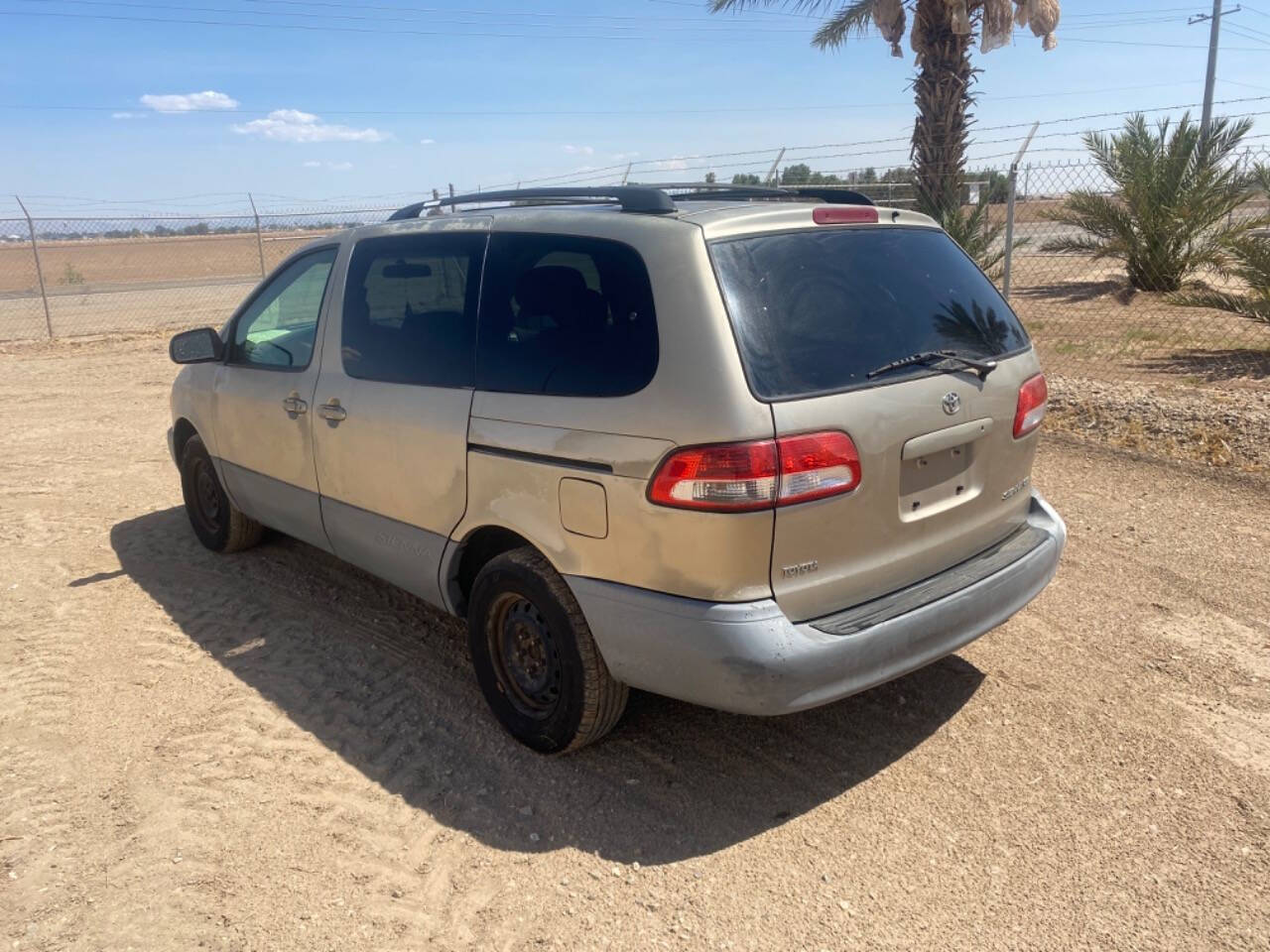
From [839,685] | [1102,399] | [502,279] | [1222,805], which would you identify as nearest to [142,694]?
[502,279]

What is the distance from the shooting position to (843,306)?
10.2ft

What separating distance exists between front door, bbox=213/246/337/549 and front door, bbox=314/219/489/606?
0.18 m

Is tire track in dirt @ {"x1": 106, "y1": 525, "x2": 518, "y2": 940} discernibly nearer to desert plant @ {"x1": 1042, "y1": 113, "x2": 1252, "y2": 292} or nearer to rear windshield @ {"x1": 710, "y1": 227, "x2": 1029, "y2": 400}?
rear windshield @ {"x1": 710, "y1": 227, "x2": 1029, "y2": 400}

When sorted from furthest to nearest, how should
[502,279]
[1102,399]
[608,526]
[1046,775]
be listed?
[1102,399]
[502,279]
[1046,775]
[608,526]

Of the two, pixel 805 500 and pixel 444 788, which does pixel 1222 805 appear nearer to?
pixel 805 500

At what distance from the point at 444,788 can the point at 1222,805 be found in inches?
98.8

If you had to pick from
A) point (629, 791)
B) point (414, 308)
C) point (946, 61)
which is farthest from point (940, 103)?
point (629, 791)

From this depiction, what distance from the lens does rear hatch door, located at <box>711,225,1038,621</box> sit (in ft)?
9.45

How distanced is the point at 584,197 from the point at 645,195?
1.80ft

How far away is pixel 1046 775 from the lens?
3273 mm

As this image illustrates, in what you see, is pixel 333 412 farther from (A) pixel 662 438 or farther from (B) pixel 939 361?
(B) pixel 939 361

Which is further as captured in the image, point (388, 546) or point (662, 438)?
point (388, 546)

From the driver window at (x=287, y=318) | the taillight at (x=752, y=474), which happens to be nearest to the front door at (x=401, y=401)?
the driver window at (x=287, y=318)

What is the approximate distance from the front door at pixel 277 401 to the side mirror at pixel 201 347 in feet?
0.22
